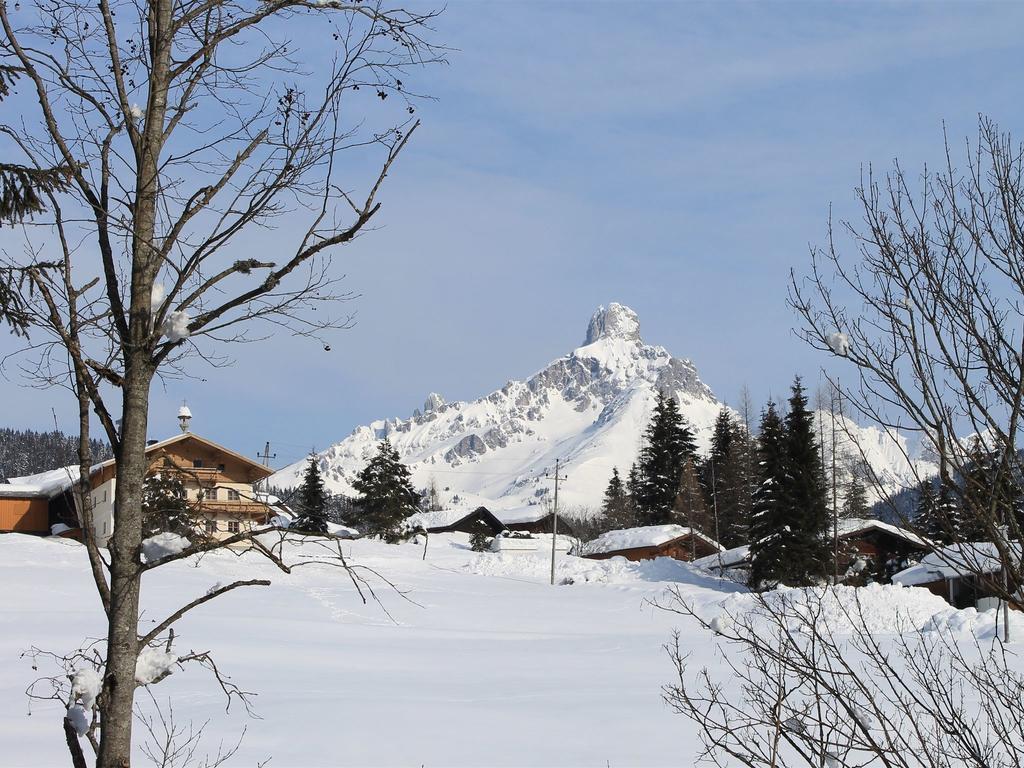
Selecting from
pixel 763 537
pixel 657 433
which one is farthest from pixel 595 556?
pixel 763 537

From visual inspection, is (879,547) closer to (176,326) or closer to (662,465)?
(662,465)

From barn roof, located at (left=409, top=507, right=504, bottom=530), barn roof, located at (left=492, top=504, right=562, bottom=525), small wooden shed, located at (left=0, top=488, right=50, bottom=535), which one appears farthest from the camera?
barn roof, located at (left=492, top=504, right=562, bottom=525)

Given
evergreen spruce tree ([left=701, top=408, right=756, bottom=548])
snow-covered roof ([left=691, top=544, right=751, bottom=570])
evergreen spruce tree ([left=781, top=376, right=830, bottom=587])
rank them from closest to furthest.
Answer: evergreen spruce tree ([left=781, top=376, right=830, bottom=587]) → snow-covered roof ([left=691, top=544, right=751, bottom=570]) → evergreen spruce tree ([left=701, top=408, right=756, bottom=548])

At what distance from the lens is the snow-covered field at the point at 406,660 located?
12.7 meters

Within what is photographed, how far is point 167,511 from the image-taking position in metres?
3.48

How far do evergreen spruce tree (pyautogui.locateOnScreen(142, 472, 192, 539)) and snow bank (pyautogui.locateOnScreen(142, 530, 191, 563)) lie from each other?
0.33 feet

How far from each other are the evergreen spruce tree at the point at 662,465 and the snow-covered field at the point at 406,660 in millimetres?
25289

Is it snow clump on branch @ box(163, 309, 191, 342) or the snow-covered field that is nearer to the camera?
snow clump on branch @ box(163, 309, 191, 342)

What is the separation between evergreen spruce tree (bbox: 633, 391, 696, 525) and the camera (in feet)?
224

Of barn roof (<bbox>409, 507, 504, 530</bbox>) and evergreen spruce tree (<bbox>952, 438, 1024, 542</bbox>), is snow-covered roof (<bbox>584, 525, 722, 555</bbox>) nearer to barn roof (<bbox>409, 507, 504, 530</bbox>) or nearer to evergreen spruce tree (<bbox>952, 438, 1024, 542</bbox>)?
barn roof (<bbox>409, 507, 504, 530</bbox>)

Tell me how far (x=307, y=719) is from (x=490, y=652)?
9672 millimetres

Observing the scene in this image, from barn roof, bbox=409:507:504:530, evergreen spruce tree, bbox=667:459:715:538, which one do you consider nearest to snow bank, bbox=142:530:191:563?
evergreen spruce tree, bbox=667:459:715:538

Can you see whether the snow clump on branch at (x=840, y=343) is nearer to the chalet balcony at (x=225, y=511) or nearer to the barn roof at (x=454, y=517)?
the chalet balcony at (x=225, y=511)

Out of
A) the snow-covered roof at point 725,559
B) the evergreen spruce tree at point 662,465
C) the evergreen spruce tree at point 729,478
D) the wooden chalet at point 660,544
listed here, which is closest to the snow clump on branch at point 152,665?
the snow-covered roof at point 725,559
